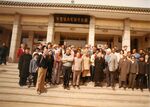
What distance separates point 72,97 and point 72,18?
25.8ft

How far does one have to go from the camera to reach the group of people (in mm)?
9594

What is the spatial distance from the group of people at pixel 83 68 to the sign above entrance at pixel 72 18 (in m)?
5.36

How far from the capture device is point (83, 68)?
9938 millimetres

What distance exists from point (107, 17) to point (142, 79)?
666 centimetres

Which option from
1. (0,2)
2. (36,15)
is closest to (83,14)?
(36,15)

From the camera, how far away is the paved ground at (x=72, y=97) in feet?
27.3

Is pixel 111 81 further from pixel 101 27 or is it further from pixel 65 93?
pixel 101 27

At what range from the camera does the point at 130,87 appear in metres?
9.88

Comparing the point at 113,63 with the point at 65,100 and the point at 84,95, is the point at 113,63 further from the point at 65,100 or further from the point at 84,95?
the point at 65,100

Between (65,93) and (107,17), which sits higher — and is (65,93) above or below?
below

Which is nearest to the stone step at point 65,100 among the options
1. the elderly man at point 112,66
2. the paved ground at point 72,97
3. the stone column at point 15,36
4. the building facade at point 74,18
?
the paved ground at point 72,97

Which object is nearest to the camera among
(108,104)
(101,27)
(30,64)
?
(108,104)

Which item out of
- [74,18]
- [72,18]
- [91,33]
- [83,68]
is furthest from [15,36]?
[83,68]

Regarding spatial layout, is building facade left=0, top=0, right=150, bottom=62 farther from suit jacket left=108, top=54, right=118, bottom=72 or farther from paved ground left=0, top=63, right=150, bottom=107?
paved ground left=0, top=63, right=150, bottom=107
